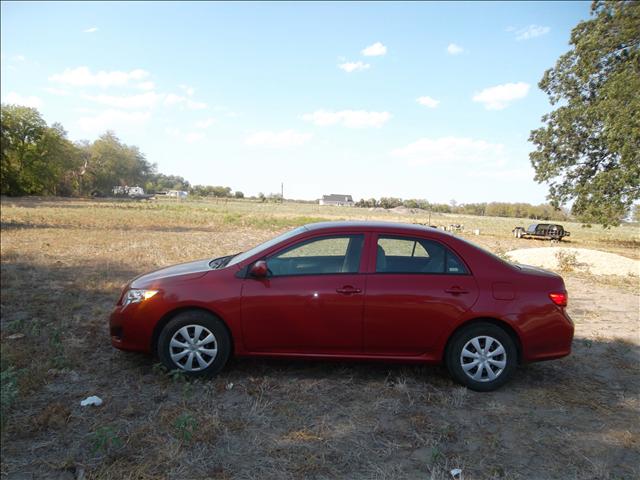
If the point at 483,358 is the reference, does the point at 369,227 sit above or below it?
above

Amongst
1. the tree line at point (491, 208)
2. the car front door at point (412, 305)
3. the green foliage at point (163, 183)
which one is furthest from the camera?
the green foliage at point (163, 183)

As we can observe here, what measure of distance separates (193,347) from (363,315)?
5.47 ft

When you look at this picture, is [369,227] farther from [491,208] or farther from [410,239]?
[491,208]

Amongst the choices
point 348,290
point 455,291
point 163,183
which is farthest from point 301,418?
point 163,183

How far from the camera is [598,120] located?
17000 millimetres

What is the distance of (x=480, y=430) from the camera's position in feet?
11.3

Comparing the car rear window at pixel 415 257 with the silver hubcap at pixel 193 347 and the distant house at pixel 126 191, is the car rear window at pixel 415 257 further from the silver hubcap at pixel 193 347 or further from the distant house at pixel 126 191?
the distant house at pixel 126 191

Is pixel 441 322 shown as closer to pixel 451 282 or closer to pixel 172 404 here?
pixel 451 282

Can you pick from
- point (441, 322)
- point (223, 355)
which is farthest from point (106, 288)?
point (441, 322)

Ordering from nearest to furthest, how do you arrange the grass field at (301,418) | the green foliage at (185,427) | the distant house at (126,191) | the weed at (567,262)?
the grass field at (301,418) < the green foliage at (185,427) < the weed at (567,262) < the distant house at (126,191)

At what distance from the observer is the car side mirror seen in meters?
4.03

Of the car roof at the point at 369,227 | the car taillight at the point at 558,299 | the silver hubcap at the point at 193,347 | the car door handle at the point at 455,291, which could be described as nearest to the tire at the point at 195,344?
the silver hubcap at the point at 193,347

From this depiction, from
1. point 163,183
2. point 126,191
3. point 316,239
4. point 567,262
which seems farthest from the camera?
point 163,183

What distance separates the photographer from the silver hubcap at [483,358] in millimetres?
4059
